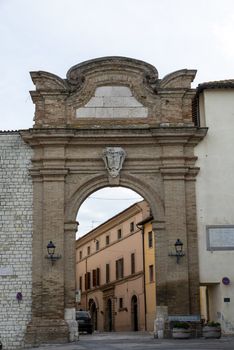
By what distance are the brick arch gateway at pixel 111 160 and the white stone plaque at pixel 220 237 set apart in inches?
22.5

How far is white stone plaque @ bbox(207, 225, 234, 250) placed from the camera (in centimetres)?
2270

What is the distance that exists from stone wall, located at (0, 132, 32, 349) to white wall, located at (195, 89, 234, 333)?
612cm

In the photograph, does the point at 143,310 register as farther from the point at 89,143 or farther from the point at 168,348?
the point at 168,348

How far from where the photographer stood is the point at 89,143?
2338cm

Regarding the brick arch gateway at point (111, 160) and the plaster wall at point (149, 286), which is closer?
the brick arch gateway at point (111, 160)

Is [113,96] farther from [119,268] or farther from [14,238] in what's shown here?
[119,268]

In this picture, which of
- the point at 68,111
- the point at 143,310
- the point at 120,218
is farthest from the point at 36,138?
the point at 120,218

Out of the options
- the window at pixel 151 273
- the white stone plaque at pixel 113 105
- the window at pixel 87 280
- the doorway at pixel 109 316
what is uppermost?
the white stone plaque at pixel 113 105

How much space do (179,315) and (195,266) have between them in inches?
70.7

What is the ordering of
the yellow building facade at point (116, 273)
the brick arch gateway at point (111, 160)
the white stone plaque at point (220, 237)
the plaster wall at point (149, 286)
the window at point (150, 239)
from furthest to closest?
1. the yellow building facade at point (116, 273)
2. the window at point (150, 239)
3. the plaster wall at point (149, 286)
4. the white stone plaque at point (220, 237)
5. the brick arch gateway at point (111, 160)

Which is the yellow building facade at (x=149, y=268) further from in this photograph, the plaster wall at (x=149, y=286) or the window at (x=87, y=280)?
the window at (x=87, y=280)

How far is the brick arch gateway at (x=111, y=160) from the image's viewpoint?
22250 millimetres

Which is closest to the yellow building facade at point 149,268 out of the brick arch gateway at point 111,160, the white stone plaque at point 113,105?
the brick arch gateway at point 111,160

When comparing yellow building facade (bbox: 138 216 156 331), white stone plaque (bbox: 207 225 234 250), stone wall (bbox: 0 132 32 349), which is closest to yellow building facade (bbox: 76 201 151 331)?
yellow building facade (bbox: 138 216 156 331)
